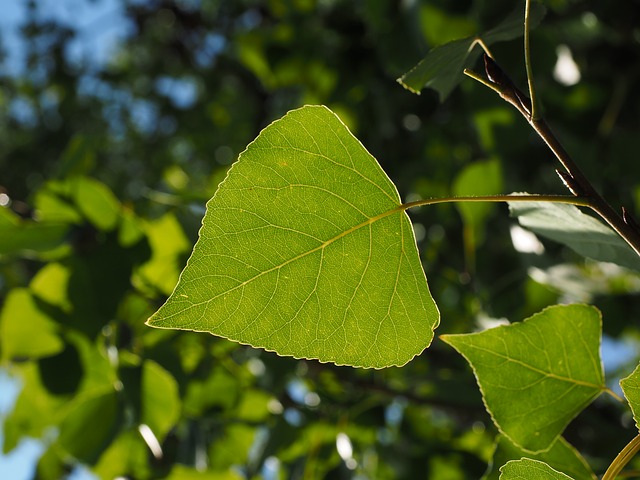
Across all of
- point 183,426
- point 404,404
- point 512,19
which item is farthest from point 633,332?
point 512,19

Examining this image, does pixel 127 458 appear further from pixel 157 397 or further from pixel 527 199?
pixel 527 199

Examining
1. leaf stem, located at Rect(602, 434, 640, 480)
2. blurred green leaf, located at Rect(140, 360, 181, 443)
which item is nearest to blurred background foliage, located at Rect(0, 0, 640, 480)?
blurred green leaf, located at Rect(140, 360, 181, 443)

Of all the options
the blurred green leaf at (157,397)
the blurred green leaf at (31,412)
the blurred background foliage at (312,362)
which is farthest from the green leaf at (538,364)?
the blurred green leaf at (31,412)

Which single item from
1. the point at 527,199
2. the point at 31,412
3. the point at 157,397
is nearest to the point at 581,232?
the point at 527,199

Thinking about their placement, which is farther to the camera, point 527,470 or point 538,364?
point 538,364

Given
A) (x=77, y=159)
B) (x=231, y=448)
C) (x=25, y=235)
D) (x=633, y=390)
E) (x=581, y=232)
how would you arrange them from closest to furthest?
(x=633, y=390)
(x=581, y=232)
(x=25, y=235)
(x=77, y=159)
(x=231, y=448)

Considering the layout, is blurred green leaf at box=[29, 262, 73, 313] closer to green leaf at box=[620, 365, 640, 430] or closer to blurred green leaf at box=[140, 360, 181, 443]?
blurred green leaf at box=[140, 360, 181, 443]

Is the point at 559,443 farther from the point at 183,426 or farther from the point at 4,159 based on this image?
the point at 4,159

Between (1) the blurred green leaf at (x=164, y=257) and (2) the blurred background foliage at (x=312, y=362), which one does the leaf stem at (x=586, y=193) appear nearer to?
(2) the blurred background foliage at (x=312, y=362)
